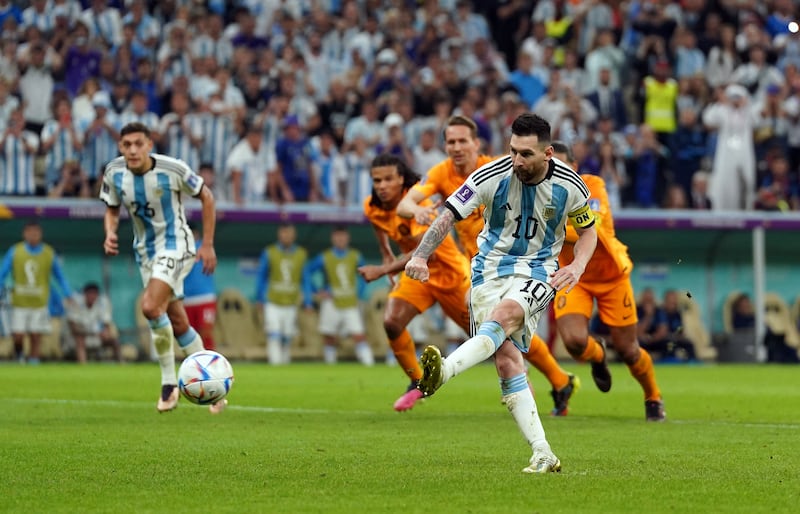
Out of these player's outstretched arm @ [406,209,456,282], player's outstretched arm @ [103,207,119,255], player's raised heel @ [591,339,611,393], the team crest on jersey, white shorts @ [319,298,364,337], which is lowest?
white shorts @ [319,298,364,337]

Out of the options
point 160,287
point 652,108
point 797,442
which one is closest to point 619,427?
point 797,442

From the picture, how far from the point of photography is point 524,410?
7.99 meters

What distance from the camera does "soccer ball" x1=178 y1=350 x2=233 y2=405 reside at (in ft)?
33.7

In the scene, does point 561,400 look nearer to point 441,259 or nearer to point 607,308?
point 607,308

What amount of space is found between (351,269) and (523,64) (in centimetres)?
516

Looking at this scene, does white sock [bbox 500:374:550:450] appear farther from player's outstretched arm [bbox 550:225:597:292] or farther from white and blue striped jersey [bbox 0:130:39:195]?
white and blue striped jersey [bbox 0:130:39:195]

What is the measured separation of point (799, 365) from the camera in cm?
2462

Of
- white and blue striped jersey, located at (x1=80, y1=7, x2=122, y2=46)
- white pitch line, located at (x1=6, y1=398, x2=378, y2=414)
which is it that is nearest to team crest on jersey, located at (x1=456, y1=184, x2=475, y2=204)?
white pitch line, located at (x1=6, y1=398, x2=378, y2=414)

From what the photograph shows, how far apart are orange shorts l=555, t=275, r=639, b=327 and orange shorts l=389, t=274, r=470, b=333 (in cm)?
106

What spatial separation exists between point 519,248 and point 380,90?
16767 mm

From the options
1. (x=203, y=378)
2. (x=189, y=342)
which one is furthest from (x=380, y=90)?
(x=203, y=378)

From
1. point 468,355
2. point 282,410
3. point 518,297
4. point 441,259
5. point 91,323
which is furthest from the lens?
point 91,323

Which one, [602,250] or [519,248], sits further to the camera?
[602,250]

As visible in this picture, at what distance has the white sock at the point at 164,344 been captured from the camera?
41.3 ft
